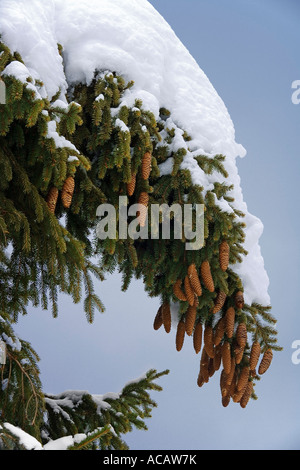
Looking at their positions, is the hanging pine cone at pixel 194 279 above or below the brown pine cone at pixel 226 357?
above

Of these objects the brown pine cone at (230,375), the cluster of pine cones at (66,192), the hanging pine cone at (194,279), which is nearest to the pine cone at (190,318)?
the hanging pine cone at (194,279)

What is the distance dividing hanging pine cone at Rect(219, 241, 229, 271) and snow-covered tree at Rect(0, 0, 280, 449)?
16 millimetres

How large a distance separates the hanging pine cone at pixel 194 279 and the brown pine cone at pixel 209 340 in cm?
67

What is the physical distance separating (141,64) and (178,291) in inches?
75.0

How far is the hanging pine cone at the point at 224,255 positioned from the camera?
4066 millimetres

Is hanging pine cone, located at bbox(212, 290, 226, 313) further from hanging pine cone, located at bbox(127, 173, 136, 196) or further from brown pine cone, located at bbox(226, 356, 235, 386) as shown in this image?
hanging pine cone, located at bbox(127, 173, 136, 196)

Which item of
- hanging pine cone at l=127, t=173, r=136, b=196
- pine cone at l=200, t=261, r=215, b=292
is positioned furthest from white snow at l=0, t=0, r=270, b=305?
pine cone at l=200, t=261, r=215, b=292

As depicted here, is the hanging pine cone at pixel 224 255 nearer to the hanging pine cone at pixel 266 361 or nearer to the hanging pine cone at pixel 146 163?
the hanging pine cone at pixel 146 163

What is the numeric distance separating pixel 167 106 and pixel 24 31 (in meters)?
1.37

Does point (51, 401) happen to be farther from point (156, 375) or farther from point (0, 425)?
point (0, 425)

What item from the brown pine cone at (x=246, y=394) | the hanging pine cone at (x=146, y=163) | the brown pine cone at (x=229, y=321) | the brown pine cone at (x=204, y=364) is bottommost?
the brown pine cone at (x=246, y=394)

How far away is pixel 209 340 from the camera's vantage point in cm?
461

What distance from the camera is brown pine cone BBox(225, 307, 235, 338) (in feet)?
14.5
